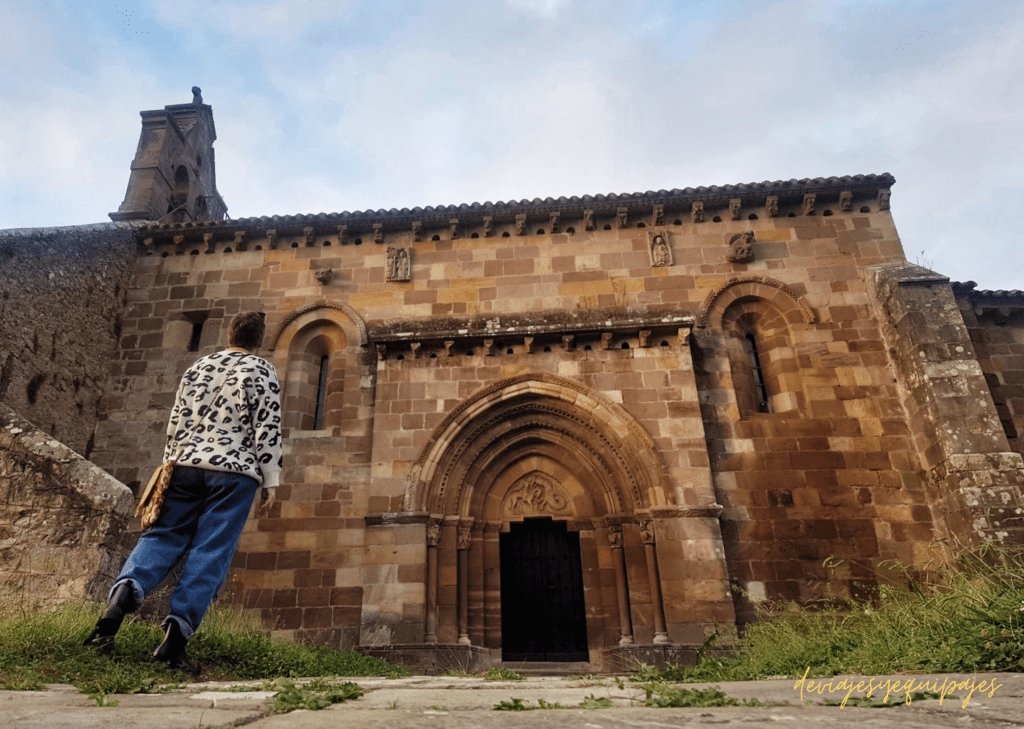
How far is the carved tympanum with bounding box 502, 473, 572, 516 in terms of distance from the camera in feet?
31.0

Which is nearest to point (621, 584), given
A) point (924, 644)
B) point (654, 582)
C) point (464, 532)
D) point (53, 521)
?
point (654, 582)

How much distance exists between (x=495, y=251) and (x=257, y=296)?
4049 millimetres

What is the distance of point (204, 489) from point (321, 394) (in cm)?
688

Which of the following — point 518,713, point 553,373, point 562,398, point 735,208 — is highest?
point 735,208

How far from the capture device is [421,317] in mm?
10555

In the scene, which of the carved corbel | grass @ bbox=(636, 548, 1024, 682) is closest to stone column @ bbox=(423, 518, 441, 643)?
grass @ bbox=(636, 548, 1024, 682)

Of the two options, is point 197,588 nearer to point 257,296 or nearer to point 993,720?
point 993,720

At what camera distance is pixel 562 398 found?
9.41m

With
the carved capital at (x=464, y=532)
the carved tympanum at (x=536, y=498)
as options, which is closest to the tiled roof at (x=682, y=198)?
the carved tympanum at (x=536, y=498)

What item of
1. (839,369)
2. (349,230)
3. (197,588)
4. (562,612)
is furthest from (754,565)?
(349,230)

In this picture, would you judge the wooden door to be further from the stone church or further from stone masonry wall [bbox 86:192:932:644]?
stone masonry wall [bbox 86:192:932:644]

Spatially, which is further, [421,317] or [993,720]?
[421,317]

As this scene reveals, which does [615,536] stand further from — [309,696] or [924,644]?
[309,696]

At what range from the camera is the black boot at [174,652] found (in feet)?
11.5
